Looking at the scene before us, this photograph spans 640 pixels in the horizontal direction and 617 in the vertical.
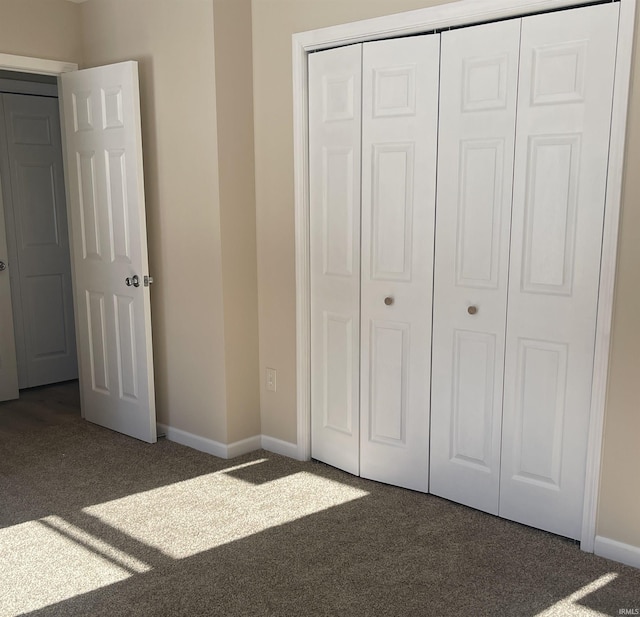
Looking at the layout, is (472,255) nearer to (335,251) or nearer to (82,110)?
(335,251)

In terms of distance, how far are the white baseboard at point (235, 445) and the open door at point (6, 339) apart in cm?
162

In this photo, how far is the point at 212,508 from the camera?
310cm

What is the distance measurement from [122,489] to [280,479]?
763mm

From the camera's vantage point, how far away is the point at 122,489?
3297 mm

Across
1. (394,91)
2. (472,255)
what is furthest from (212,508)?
(394,91)

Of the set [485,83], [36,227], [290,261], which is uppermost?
[485,83]

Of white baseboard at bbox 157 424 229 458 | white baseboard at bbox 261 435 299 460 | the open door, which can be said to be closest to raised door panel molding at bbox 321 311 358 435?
white baseboard at bbox 261 435 299 460

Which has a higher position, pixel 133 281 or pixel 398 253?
pixel 398 253

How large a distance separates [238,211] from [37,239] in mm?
2220

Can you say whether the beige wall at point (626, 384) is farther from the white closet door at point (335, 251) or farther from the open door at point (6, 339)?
the open door at point (6, 339)

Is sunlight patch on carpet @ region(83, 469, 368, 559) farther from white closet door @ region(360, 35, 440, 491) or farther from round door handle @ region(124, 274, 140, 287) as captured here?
round door handle @ region(124, 274, 140, 287)

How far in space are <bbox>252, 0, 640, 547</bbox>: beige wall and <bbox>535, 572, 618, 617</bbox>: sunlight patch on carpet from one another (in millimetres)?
243

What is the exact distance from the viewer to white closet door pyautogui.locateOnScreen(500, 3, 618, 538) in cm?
254

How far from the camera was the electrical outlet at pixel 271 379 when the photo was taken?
12.3ft
